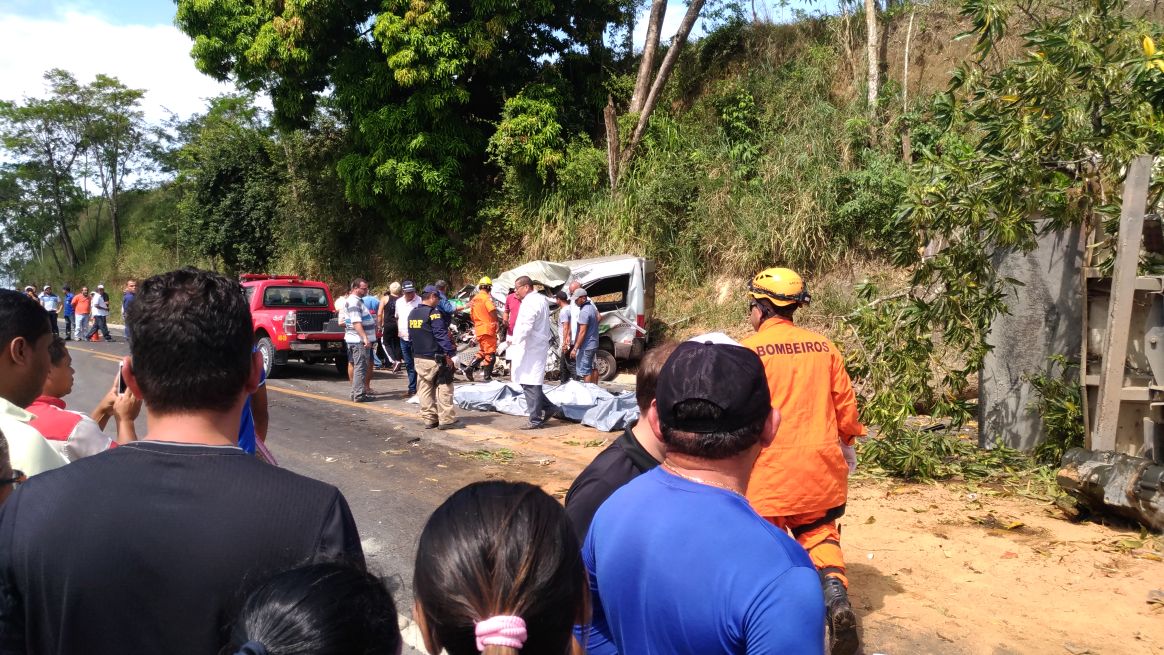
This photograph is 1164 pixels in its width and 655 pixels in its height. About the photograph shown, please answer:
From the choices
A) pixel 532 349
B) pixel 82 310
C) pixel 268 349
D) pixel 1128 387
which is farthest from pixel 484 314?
pixel 82 310

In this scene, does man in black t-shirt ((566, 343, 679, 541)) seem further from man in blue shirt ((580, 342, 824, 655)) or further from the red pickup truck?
the red pickup truck

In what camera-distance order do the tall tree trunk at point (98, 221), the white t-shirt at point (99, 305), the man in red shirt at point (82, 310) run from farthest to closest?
1. the tall tree trunk at point (98, 221)
2. the man in red shirt at point (82, 310)
3. the white t-shirt at point (99, 305)

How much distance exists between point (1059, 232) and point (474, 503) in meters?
7.12

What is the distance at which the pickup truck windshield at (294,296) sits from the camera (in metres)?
15.4

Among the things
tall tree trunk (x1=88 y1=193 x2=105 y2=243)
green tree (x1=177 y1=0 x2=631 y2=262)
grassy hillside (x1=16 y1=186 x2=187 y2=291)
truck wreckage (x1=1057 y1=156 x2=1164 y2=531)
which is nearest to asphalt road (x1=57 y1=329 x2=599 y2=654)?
truck wreckage (x1=1057 y1=156 x2=1164 y2=531)

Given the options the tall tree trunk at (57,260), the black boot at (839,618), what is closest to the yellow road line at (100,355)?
the black boot at (839,618)

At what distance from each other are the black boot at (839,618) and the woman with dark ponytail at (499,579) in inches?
92.0

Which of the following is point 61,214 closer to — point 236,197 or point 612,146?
point 236,197

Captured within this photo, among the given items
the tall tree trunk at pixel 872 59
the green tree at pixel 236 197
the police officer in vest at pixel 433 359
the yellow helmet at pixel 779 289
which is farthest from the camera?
the green tree at pixel 236 197

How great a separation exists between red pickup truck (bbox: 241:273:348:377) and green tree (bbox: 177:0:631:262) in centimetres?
483

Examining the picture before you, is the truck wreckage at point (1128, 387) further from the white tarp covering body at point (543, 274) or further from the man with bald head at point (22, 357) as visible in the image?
the white tarp covering body at point (543, 274)

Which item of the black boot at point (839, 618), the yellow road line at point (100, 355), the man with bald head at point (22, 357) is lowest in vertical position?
the yellow road line at point (100, 355)

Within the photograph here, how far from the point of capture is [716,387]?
194 cm

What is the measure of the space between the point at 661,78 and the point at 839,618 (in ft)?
54.9
